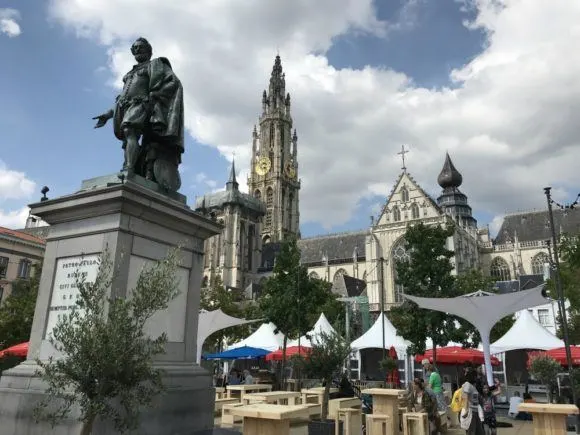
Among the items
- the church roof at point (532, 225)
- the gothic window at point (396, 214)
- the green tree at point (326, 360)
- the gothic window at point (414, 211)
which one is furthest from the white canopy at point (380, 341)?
the church roof at point (532, 225)

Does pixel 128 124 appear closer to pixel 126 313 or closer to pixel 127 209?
pixel 127 209

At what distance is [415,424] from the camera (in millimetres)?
8734

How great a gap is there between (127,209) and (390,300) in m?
49.7

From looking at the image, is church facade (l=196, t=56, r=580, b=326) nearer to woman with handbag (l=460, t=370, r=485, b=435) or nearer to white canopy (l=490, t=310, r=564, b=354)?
white canopy (l=490, t=310, r=564, b=354)

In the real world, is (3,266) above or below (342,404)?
above

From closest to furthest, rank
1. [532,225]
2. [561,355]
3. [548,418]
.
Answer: [548,418], [561,355], [532,225]

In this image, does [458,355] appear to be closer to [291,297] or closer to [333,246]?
[291,297]

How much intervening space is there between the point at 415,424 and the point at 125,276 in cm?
643

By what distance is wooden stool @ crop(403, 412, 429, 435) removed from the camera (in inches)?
339

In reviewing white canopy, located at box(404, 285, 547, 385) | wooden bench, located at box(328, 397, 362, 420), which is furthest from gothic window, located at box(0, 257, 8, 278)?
white canopy, located at box(404, 285, 547, 385)

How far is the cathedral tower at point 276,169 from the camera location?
83.1 metres

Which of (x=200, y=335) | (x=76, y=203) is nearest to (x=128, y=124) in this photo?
(x=76, y=203)

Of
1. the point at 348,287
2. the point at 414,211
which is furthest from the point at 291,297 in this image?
the point at 414,211

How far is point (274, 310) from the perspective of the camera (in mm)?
23734
